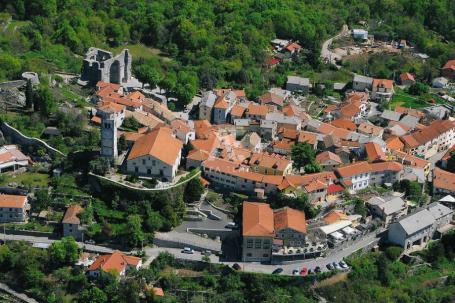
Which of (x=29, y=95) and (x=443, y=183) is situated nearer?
(x=443, y=183)

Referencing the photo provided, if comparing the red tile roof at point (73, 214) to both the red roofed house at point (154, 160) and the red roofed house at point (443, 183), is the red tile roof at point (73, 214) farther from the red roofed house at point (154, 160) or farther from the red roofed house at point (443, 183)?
the red roofed house at point (443, 183)

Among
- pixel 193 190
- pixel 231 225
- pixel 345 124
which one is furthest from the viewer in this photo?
pixel 345 124

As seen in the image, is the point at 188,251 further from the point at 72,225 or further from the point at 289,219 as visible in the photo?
the point at 72,225

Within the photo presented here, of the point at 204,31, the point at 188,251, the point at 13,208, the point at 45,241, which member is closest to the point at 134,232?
the point at 188,251

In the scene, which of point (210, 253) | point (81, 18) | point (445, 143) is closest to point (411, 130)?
point (445, 143)

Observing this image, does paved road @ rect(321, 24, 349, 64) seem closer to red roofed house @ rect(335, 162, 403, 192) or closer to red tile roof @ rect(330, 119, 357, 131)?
red tile roof @ rect(330, 119, 357, 131)

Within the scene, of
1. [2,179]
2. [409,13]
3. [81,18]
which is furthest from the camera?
[409,13]

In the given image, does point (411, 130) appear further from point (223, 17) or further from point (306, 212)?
point (223, 17)
